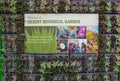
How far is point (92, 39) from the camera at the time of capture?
510cm

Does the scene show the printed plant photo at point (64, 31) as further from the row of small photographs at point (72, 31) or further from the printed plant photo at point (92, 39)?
the printed plant photo at point (92, 39)

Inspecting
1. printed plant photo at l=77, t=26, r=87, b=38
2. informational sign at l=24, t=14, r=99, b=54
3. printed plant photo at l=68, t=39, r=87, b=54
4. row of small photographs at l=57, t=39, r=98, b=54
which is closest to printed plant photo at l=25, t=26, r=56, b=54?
informational sign at l=24, t=14, r=99, b=54

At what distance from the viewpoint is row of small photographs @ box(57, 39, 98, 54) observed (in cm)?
508

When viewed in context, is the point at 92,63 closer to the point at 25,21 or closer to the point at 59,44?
the point at 59,44

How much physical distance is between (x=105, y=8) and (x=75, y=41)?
2.07ft

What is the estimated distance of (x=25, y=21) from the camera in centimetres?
505

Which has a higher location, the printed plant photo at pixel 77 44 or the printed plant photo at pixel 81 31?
the printed plant photo at pixel 81 31

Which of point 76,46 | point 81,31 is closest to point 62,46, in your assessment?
point 76,46

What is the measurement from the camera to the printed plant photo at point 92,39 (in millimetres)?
5086

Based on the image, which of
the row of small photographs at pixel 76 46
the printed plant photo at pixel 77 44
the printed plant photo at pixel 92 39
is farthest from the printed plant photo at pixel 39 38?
the printed plant photo at pixel 92 39

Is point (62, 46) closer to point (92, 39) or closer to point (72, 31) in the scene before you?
point (72, 31)

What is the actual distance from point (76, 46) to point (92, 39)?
0.25m

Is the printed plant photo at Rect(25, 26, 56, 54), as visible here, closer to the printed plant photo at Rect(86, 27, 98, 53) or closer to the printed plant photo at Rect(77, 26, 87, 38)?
the printed plant photo at Rect(77, 26, 87, 38)

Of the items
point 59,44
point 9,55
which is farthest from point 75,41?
point 9,55
